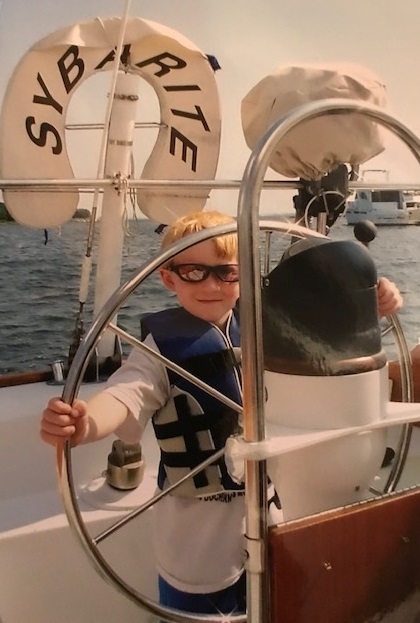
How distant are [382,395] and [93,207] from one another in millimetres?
1312

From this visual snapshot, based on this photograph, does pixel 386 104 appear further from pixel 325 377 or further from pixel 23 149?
pixel 23 149

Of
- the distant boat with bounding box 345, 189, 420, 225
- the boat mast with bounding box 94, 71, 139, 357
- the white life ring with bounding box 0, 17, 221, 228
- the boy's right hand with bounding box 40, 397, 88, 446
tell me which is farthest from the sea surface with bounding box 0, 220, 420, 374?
the boy's right hand with bounding box 40, 397, 88, 446

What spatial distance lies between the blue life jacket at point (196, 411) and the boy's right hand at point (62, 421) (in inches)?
8.5

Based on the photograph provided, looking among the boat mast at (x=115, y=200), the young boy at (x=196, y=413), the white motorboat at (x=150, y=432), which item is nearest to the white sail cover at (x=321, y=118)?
the white motorboat at (x=150, y=432)

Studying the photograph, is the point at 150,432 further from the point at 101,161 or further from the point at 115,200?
the point at 101,161

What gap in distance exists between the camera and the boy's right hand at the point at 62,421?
2.81 ft

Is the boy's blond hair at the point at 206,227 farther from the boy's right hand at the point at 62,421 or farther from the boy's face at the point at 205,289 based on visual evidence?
the boy's right hand at the point at 62,421

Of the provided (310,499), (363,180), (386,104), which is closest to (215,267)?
(310,499)

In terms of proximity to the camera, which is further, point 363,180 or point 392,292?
point 363,180

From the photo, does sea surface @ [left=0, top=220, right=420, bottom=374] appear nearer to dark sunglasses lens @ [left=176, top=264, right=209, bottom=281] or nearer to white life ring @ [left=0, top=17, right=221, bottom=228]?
white life ring @ [left=0, top=17, right=221, bottom=228]

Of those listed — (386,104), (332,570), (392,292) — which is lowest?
(332,570)

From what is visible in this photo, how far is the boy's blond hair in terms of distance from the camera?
1.06 metres

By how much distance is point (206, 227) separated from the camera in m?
1.06

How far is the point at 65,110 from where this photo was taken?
2.06 meters
